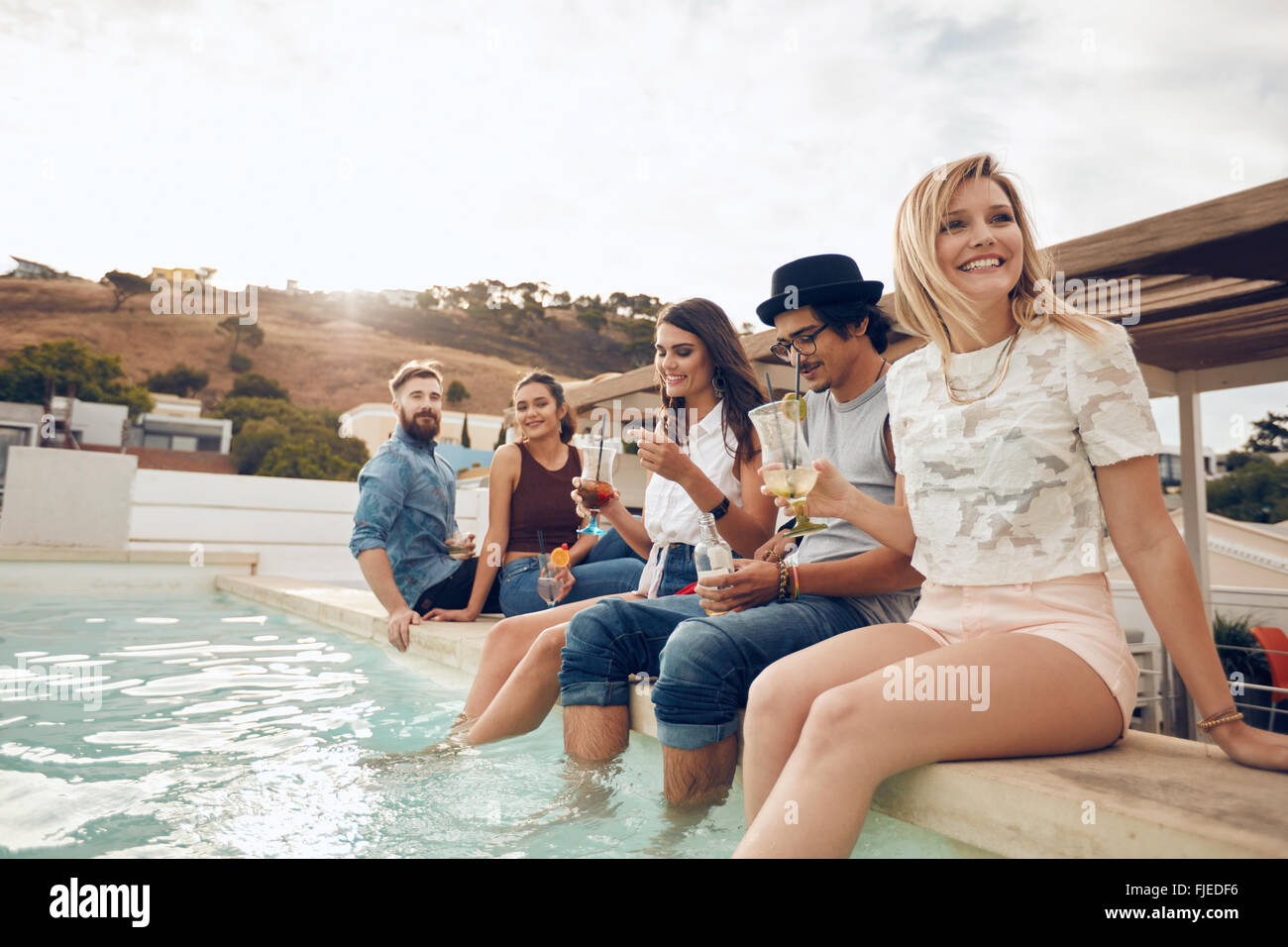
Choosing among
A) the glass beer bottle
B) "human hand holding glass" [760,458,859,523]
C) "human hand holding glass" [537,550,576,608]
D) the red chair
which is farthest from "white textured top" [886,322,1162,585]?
the red chair

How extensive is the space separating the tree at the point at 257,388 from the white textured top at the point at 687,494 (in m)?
64.1

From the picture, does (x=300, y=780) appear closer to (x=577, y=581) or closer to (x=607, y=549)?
(x=577, y=581)

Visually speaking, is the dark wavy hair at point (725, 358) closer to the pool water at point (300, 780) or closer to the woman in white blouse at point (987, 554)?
the woman in white blouse at point (987, 554)

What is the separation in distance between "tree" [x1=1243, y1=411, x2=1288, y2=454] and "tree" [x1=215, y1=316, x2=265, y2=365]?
68.9 metres

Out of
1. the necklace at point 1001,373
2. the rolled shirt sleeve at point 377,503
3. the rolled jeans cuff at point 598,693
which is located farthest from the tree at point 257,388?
the necklace at point 1001,373

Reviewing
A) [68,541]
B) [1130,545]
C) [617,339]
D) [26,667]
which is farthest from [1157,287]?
[617,339]

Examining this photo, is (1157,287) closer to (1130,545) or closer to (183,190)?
(1130,545)

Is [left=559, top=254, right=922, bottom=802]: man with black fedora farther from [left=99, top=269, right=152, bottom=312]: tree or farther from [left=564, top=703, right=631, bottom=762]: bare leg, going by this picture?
[left=99, top=269, right=152, bottom=312]: tree

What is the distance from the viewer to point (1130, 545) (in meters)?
1.32

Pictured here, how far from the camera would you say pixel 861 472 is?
194cm

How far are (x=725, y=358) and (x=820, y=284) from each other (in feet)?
1.64

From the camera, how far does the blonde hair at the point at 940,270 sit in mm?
1552

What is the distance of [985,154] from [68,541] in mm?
11751

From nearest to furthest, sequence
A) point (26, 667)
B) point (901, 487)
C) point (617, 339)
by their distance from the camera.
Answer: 1. point (901, 487)
2. point (26, 667)
3. point (617, 339)
